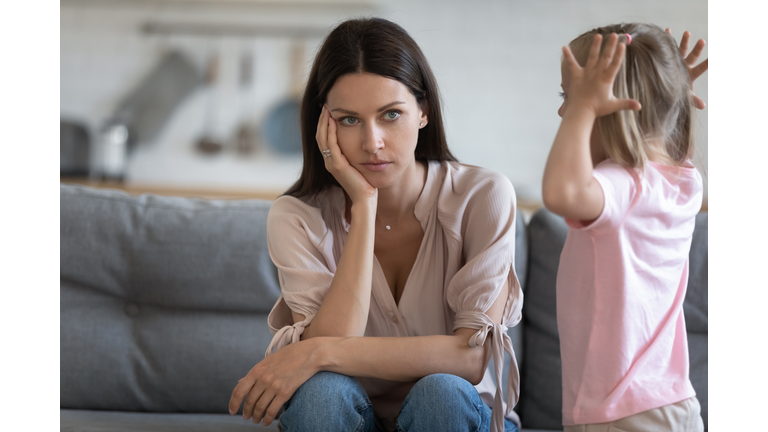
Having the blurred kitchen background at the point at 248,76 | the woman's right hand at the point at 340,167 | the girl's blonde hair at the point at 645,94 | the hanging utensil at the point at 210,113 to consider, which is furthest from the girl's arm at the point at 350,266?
the hanging utensil at the point at 210,113

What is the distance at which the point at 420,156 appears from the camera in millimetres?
1389

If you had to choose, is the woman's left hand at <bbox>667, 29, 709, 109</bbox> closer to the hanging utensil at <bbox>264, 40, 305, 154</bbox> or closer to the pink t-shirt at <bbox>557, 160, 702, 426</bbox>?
the pink t-shirt at <bbox>557, 160, 702, 426</bbox>

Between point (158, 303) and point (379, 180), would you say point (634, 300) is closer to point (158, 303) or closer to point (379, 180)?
point (379, 180)

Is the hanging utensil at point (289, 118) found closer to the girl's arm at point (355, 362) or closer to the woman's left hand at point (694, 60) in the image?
the girl's arm at point (355, 362)

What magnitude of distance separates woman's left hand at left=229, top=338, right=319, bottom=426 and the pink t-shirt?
0.48 meters

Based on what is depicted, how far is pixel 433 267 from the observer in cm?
131

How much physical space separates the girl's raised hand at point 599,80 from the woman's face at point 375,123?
0.41 meters

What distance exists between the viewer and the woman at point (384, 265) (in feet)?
3.61

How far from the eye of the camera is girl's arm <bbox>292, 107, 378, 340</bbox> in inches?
45.9

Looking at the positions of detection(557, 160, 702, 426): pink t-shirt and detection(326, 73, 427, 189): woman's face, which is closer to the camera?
detection(557, 160, 702, 426): pink t-shirt

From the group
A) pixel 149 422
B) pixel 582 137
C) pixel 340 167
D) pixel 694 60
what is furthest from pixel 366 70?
pixel 149 422

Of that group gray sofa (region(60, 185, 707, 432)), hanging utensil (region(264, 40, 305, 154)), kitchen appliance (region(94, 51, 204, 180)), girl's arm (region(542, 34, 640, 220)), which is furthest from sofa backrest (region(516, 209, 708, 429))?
kitchen appliance (region(94, 51, 204, 180))

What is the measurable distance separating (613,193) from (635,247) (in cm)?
13
